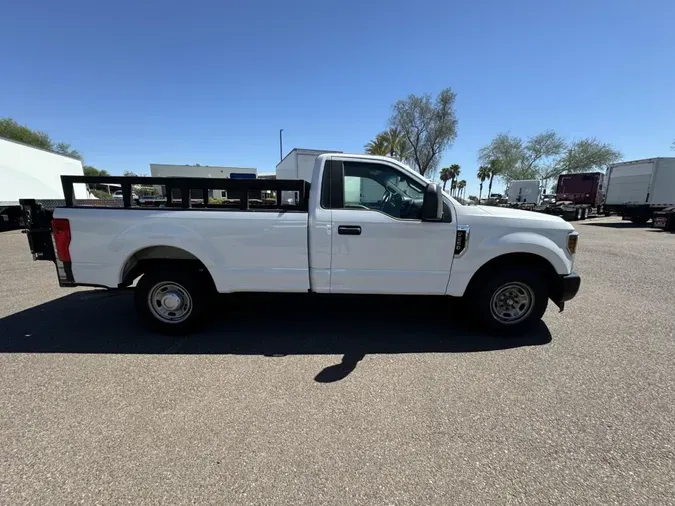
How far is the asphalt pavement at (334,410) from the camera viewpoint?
6.07ft

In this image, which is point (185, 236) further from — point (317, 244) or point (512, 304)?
point (512, 304)

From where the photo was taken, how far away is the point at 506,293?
12.2 feet

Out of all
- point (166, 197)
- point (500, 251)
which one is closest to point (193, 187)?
point (166, 197)

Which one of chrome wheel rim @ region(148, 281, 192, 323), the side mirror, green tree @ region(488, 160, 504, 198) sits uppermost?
green tree @ region(488, 160, 504, 198)

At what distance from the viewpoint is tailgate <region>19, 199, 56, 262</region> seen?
3498mm

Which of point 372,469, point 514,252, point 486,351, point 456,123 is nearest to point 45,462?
point 372,469

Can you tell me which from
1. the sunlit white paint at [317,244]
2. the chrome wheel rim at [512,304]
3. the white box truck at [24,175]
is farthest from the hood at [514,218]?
the white box truck at [24,175]

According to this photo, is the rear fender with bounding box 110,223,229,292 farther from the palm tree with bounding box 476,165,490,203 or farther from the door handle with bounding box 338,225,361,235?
the palm tree with bounding box 476,165,490,203

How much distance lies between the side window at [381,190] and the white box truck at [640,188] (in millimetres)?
21892

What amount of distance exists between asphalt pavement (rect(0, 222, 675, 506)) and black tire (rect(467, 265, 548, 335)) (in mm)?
194

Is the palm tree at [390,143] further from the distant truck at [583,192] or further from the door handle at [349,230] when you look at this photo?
the door handle at [349,230]

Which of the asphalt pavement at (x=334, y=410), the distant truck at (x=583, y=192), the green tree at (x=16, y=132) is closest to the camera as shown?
the asphalt pavement at (x=334, y=410)

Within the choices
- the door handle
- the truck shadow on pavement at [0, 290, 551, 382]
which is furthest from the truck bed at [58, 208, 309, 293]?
the truck shadow on pavement at [0, 290, 551, 382]

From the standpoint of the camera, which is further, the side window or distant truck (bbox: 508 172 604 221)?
distant truck (bbox: 508 172 604 221)
